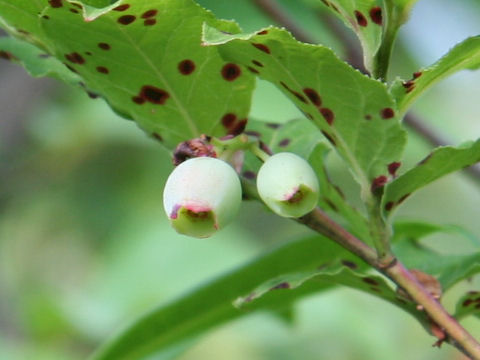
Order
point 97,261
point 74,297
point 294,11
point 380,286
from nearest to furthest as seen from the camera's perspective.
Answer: point 380,286
point 294,11
point 74,297
point 97,261

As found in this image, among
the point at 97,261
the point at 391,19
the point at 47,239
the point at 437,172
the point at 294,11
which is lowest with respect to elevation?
the point at 47,239

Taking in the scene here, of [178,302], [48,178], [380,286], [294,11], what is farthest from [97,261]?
[380,286]

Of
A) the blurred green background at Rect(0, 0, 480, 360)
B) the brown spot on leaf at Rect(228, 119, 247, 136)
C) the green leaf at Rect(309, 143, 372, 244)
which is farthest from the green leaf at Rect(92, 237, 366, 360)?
the blurred green background at Rect(0, 0, 480, 360)

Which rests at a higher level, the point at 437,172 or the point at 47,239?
the point at 437,172

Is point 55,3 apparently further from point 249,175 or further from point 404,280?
point 404,280

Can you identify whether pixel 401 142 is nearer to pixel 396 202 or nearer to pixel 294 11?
pixel 396 202

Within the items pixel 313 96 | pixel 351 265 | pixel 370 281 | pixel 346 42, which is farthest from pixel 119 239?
pixel 313 96

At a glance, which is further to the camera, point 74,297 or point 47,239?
point 47,239
